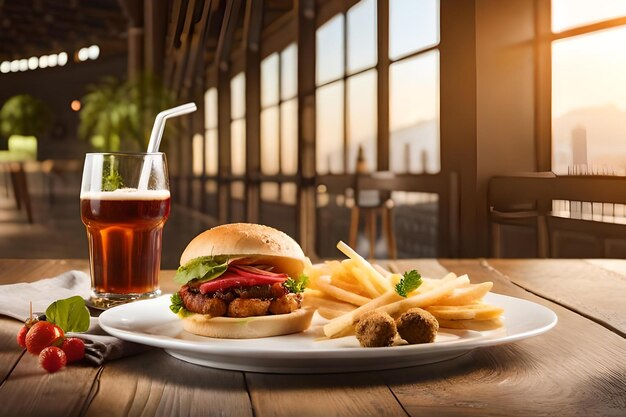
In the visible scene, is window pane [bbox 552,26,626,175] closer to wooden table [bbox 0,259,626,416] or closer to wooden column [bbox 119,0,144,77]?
wooden table [bbox 0,259,626,416]

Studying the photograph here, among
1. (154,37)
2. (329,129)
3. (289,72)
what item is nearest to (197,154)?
(154,37)

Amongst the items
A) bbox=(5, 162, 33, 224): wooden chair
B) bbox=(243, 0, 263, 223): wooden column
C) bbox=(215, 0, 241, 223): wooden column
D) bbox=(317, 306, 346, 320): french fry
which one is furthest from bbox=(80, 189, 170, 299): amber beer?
bbox=(215, 0, 241, 223): wooden column

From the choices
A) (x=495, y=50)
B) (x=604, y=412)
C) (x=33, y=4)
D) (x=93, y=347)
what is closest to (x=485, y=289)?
(x=604, y=412)

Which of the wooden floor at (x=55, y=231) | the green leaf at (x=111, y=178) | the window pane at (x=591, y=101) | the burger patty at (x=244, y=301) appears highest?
the window pane at (x=591, y=101)

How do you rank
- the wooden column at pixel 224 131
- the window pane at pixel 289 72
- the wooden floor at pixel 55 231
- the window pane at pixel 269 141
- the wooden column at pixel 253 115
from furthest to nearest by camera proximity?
the wooden column at pixel 224 131
the wooden column at pixel 253 115
the window pane at pixel 269 141
the window pane at pixel 289 72
the wooden floor at pixel 55 231

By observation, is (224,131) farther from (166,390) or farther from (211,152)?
(166,390)

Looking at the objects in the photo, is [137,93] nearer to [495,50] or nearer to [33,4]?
[33,4]

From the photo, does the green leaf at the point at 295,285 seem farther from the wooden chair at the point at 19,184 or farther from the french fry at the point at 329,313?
the wooden chair at the point at 19,184

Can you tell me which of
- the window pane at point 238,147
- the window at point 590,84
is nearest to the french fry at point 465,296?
the window at point 590,84

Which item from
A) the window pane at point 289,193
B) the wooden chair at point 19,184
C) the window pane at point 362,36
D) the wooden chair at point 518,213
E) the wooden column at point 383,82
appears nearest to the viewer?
the wooden chair at point 518,213
